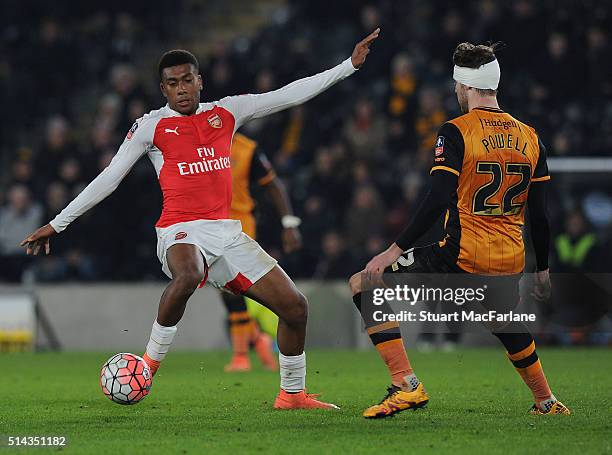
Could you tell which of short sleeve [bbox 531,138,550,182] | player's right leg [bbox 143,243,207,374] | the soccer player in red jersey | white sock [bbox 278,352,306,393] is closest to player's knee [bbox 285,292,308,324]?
the soccer player in red jersey

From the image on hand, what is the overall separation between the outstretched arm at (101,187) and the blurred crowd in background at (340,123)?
24.3 feet

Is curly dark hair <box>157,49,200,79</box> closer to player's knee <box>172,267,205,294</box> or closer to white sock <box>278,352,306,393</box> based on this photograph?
player's knee <box>172,267,205,294</box>

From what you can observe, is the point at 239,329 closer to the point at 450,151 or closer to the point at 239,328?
the point at 239,328

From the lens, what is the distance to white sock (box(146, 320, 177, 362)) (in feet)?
25.1

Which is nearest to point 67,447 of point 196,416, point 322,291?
point 196,416

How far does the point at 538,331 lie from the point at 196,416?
7978 mm

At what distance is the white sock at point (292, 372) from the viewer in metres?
7.48

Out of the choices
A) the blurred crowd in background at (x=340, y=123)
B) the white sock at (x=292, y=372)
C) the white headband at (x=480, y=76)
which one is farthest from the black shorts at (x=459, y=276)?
the blurred crowd in background at (x=340, y=123)

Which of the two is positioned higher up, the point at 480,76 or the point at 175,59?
the point at 175,59

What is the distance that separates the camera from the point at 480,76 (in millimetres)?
7012

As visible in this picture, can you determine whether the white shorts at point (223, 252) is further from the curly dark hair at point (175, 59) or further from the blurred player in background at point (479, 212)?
the curly dark hair at point (175, 59)

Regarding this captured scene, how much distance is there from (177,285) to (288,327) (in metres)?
0.73

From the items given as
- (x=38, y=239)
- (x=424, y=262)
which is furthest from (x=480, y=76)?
(x=38, y=239)

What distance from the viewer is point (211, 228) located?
7.54 m
